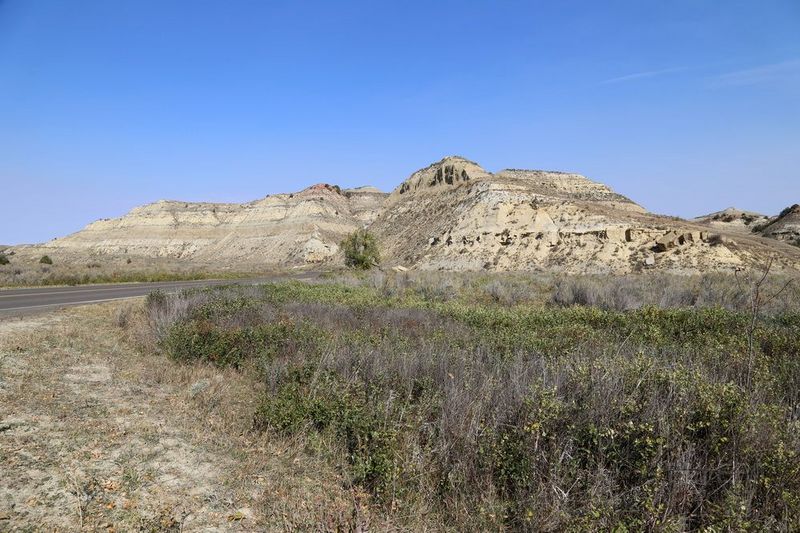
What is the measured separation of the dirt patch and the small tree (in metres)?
33.0

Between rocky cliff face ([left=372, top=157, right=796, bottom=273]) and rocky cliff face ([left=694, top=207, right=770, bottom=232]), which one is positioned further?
rocky cliff face ([left=694, top=207, right=770, bottom=232])

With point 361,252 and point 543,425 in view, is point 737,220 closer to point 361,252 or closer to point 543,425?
point 361,252

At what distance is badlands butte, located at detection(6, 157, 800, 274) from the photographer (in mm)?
30656

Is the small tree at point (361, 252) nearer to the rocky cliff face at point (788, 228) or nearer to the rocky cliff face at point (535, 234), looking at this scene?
the rocky cliff face at point (535, 234)

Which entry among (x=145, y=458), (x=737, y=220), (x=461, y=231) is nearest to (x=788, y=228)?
(x=737, y=220)

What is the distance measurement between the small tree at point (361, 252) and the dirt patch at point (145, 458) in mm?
33043

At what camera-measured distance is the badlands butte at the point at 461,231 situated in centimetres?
3066

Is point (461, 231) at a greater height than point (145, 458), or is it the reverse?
point (461, 231)

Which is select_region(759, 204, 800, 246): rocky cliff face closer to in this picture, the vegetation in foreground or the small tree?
the small tree

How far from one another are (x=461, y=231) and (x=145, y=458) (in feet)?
131

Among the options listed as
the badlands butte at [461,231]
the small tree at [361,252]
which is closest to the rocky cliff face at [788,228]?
the badlands butte at [461,231]

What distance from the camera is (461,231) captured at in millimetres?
42656

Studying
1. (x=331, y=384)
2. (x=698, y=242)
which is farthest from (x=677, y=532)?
(x=698, y=242)


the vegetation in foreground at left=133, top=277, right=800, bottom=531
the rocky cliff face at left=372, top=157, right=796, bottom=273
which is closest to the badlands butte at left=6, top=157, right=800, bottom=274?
the rocky cliff face at left=372, top=157, right=796, bottom=273
